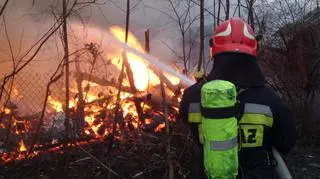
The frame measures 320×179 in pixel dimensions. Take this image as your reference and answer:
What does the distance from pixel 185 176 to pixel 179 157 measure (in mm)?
267

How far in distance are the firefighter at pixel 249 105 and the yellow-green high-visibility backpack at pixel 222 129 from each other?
0.20 meters

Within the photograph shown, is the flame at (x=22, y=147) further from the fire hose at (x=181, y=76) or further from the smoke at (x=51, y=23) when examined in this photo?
the smoke at (x=51, y=23)

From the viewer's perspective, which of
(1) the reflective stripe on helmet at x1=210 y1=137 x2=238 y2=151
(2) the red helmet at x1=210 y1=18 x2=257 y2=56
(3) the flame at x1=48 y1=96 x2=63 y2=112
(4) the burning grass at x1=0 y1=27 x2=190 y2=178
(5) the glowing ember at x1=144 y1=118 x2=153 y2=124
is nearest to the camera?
(1) the reflective stripe on helmet at x1=210 y1=137 x2=238 y2=151

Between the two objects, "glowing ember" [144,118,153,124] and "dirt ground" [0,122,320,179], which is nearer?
"dirt ground" [0,122,320,179]

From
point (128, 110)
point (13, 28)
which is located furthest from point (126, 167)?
point (13, 28)

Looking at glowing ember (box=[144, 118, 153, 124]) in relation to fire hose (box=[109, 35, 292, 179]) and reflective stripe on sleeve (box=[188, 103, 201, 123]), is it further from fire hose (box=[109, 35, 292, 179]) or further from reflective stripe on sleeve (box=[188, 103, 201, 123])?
reflective stripe on sleeve (box=[188, 103, 201, 123])

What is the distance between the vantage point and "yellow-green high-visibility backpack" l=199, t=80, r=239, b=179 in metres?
2.76

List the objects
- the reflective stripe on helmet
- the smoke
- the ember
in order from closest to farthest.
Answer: the reflective stripe on helmet
the ember
the smoke

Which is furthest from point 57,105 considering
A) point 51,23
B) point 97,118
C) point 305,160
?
point 305,160

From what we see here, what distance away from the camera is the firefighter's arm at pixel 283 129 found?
3020 mm

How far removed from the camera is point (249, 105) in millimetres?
2994

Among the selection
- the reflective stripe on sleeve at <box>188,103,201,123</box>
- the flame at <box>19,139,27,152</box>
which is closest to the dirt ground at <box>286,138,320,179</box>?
the reflective stripe on sleeve at <box>188,103,201,123</box>

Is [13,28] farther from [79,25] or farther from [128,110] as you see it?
[128,110]

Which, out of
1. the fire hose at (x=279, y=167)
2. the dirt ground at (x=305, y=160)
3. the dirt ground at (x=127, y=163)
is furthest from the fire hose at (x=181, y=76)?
the dirt ground at (x=305, y=160)
